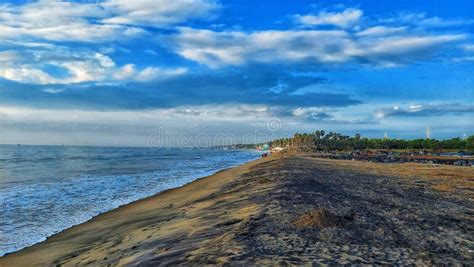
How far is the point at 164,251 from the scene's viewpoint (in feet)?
26.0

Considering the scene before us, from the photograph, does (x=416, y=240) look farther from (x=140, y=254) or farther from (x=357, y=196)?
(x=357, y=196)

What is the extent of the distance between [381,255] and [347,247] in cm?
69

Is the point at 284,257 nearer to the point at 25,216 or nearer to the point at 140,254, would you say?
the point at 140,254

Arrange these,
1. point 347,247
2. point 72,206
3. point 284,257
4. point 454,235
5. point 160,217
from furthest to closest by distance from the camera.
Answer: point 72,206, point 160,217, point 454,235, point 347,247, point 284,257

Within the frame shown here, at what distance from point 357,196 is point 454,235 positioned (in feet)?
23.1

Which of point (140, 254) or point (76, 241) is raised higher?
point (140, 254)

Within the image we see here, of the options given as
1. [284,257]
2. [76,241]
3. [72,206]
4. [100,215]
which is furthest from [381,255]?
[72,206]

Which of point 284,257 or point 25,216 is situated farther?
point 25,216

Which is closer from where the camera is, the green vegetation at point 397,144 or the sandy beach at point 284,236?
the sandy beach at point 284,236

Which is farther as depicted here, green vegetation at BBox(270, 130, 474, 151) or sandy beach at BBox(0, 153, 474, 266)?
green vegetation at BBox(270, 130, 474, 151)

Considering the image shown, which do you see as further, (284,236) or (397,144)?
(397,144)

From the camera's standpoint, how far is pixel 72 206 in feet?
62.0

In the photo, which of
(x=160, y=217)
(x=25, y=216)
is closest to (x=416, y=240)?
(x=160, y=217)

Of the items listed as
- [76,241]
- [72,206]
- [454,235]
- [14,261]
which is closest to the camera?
[454,235]
